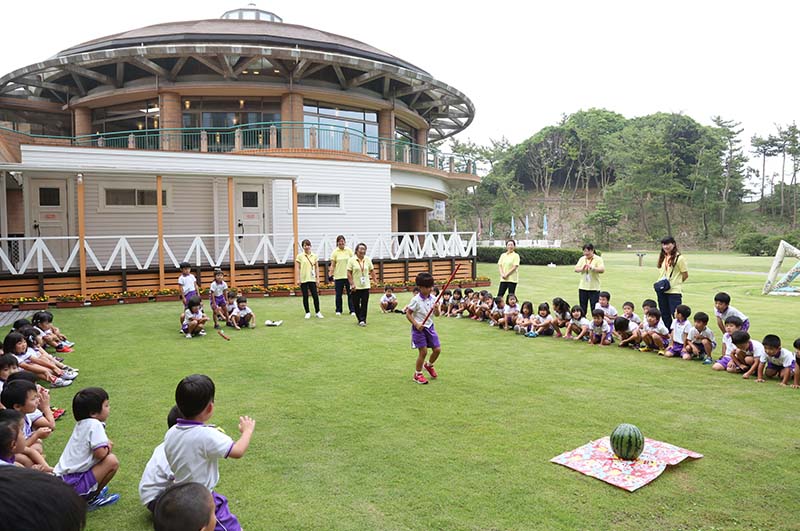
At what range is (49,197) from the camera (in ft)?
56.9

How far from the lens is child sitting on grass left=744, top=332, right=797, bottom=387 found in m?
6.34

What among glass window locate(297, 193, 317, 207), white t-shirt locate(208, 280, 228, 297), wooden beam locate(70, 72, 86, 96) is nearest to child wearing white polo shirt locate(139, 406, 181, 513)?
white t-shirt locate(208, 280, 228, 297)

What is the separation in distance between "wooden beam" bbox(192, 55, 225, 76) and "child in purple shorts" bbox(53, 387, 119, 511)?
69.1 feet

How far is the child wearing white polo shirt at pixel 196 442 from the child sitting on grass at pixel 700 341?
6.72 m

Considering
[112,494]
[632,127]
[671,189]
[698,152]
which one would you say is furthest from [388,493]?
[632,127]

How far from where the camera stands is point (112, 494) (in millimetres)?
3672

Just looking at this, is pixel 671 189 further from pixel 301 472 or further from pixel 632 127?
pixel 301 472

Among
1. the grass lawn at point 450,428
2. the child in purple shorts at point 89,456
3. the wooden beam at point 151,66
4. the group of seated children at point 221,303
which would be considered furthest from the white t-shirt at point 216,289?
the wooden beam at point 151,66

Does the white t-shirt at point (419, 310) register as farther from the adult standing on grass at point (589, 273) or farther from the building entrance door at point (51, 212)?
the building entrance door at point (51, 212)

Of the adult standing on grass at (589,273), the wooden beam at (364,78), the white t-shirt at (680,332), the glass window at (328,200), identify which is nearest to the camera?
the white t-shirt at (680,332)

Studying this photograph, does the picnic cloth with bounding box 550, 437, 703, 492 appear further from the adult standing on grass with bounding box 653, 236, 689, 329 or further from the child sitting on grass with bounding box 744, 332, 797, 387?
the adult standing on grass with bounding box 653, 236, 689, 329

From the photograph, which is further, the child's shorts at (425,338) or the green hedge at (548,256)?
the green hedge at (548,256)

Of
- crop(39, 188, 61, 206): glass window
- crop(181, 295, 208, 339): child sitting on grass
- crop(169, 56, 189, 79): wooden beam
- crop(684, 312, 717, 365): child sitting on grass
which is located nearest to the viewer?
crop(684, 312, 717, 365): child sitting on grass

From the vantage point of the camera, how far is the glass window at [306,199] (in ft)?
63.7
